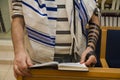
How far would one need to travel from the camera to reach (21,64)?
2.88ft

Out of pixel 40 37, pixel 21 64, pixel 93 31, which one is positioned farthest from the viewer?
pixel 93 31

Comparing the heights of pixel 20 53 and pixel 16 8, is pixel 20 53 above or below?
below

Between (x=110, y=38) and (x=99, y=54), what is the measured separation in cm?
19

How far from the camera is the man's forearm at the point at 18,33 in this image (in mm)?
969

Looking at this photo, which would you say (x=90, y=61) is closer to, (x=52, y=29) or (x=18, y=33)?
(x=52, y=29)

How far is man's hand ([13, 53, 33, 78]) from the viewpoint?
2.63 feet

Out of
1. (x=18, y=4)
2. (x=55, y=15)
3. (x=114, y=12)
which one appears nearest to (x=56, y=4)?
(x=55, y=15)

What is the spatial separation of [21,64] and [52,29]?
8.6 inches

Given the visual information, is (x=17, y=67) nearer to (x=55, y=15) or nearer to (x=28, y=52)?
(x=28, y=52)

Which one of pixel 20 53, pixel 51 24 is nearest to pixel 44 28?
pixel 51 24

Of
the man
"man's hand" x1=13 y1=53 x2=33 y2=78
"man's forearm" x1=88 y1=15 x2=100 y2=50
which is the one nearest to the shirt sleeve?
the man

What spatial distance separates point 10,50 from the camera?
330 centimetres

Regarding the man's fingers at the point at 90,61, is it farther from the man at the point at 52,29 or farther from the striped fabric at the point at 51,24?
the striped fabric at the point at 51,24

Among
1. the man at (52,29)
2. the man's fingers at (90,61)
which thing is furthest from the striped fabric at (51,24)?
the man's fingers at (90,61)
